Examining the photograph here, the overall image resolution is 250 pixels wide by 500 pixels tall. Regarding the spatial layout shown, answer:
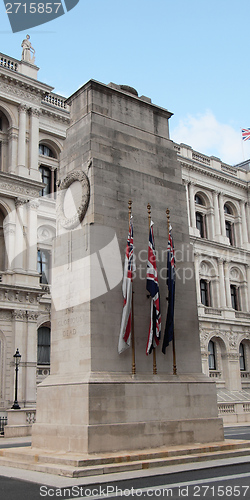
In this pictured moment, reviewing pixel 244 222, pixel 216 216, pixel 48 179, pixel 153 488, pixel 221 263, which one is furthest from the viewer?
pixel 244 222

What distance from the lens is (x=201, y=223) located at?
53.6 m

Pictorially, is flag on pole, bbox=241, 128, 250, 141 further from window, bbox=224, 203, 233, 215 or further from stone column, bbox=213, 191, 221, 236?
window, bbox=224, 203, 233, 215

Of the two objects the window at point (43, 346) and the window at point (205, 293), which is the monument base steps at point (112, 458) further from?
the window at point (205, 293)

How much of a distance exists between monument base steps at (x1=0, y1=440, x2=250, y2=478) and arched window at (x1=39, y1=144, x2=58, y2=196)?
28122 millimetres

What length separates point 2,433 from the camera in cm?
2559

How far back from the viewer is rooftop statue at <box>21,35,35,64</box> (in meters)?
40.0

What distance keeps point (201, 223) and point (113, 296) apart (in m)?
40.1

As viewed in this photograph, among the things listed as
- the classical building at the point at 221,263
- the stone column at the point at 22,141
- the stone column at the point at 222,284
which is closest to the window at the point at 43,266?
the stone column at the point at 22,141

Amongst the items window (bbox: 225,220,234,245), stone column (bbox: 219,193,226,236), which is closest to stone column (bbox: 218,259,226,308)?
stone column (bbox: 219,193,226,236)

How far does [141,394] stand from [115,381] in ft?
2.94

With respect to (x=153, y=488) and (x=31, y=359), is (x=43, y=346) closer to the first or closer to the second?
(x=31, y=359)

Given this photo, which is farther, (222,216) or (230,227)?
(230,227)

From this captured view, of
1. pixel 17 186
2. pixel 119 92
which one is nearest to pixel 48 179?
pixel 17 186

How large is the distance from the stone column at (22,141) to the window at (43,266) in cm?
608
